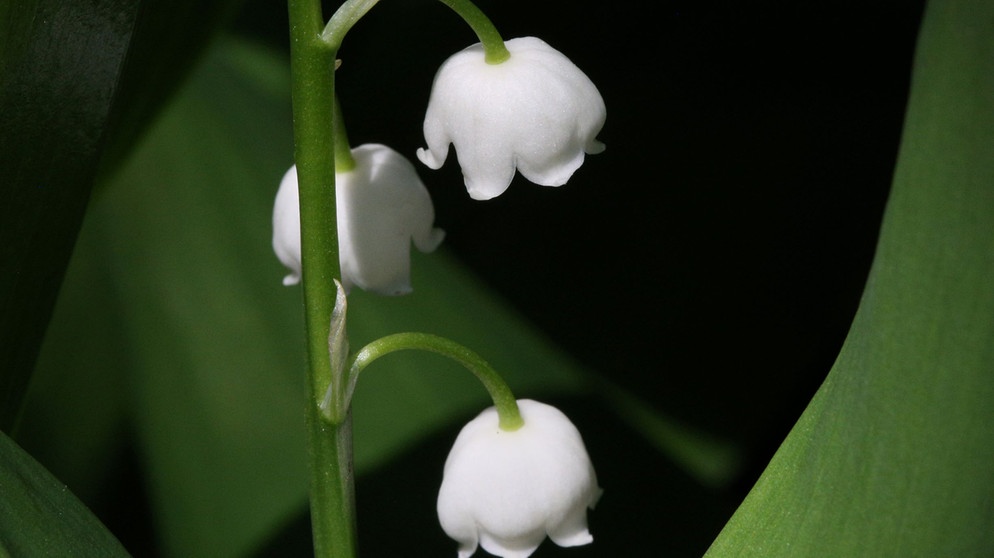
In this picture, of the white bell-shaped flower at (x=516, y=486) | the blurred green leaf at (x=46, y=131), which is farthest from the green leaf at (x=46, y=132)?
the white bell-shaped flower at (x=516, y=486)

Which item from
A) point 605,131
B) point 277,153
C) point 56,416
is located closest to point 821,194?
point 605,131

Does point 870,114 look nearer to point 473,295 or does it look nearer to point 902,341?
point 473,295

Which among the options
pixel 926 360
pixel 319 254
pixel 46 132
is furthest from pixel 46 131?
pixel 926 360

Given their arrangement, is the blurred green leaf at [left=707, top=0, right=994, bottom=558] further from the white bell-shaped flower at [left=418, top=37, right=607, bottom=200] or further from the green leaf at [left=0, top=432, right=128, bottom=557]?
the green leaf at [left=0, top=432, right=128, bottom=557]

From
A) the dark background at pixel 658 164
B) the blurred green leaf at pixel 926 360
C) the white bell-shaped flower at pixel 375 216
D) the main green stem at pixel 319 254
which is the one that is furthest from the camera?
the dark background at pixel 658 164

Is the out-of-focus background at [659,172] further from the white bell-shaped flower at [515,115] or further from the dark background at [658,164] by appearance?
the white bell-shaped flower at [515,115]

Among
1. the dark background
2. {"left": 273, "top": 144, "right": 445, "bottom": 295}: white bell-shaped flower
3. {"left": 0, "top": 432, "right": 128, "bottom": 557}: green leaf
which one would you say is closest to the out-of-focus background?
the dark background
